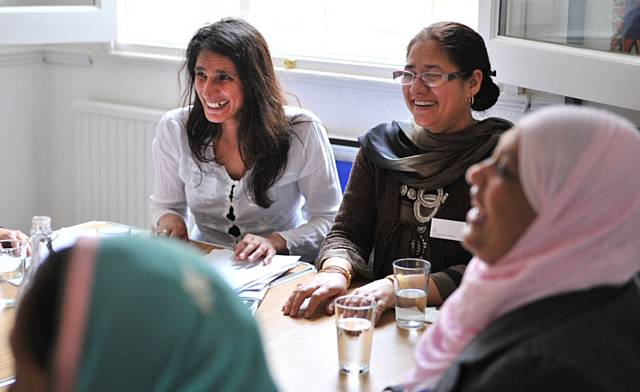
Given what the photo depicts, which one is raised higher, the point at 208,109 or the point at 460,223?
the point at 208,109

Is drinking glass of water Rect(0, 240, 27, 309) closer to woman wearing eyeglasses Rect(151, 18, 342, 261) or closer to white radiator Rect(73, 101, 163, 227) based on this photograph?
woman wearing eyeglasses Rect(151, 18, 342, 261)

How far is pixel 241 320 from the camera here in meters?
0.97

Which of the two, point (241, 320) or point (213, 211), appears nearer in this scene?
point (241, 320)

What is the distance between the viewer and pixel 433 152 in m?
2.31

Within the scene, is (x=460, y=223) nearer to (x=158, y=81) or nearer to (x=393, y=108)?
(x=393, y=108)

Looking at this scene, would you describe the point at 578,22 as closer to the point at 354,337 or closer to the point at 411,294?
the point at 411,294

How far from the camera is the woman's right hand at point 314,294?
1.96 meters

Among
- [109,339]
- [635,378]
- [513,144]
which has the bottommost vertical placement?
[635,378]

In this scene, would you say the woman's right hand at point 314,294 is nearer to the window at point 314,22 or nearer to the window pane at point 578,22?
the window pane at point 578,22

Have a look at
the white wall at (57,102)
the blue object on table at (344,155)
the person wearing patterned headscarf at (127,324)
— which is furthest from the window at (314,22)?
the person wearing patterned headscarf at (127,324)

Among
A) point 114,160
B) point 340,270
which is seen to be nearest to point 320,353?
point 340,270

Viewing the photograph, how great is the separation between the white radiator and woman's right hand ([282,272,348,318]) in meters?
1.71

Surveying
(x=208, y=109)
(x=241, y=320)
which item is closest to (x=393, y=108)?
(x=208, y=109)

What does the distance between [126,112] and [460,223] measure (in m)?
1.84
